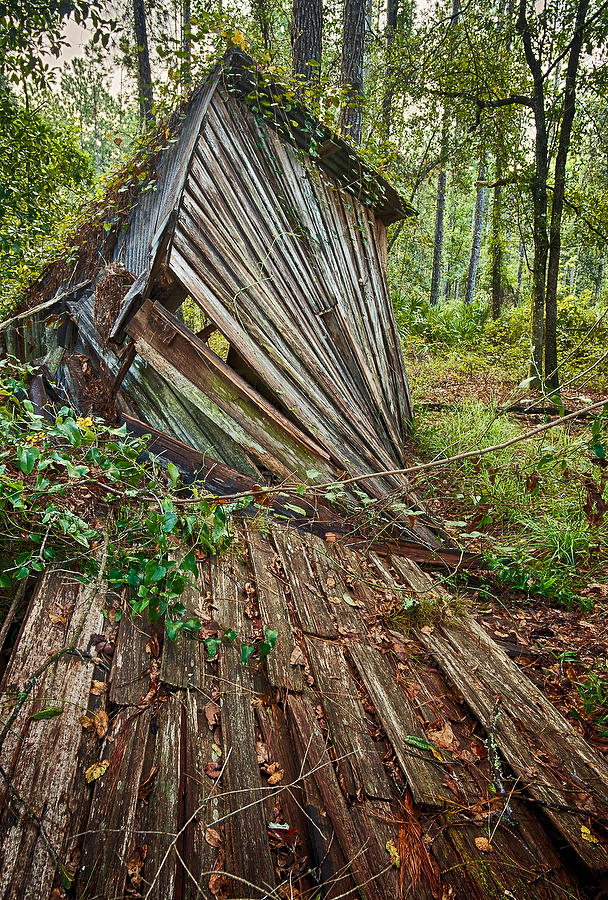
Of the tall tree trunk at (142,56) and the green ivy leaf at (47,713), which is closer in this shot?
the green ivy leaf at (47,713)

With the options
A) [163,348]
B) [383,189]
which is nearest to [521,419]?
[383,189]

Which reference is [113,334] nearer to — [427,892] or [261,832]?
[261,832]

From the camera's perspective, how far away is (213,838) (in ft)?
4.13

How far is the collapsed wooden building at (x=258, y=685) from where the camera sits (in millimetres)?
1254

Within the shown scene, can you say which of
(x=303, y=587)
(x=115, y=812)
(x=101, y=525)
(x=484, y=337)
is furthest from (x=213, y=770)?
(x=484, y=337)

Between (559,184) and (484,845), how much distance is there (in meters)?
7.66

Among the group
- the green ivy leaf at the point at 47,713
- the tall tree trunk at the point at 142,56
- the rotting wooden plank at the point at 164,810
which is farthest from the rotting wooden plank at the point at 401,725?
the tall tree trunk at the point at 142,56

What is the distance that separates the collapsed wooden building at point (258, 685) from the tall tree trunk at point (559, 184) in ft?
14.7

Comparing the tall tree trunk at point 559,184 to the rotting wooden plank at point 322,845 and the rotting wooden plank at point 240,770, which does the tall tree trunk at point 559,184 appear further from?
the rotting wooden plank at point 322,845

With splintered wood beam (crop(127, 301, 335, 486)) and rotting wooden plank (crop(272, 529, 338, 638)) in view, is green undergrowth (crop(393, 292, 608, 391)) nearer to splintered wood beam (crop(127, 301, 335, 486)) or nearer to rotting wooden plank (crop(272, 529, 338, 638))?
splintered wood beam (crop(127, 301, 335, 486))

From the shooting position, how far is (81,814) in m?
1.26

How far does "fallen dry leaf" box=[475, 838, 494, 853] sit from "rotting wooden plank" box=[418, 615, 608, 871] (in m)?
0.26

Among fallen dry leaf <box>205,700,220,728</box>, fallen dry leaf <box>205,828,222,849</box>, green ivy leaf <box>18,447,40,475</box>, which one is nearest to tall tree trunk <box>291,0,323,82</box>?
green ivy leaf <box>18,447,40,475</box>

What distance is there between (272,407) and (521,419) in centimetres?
430
